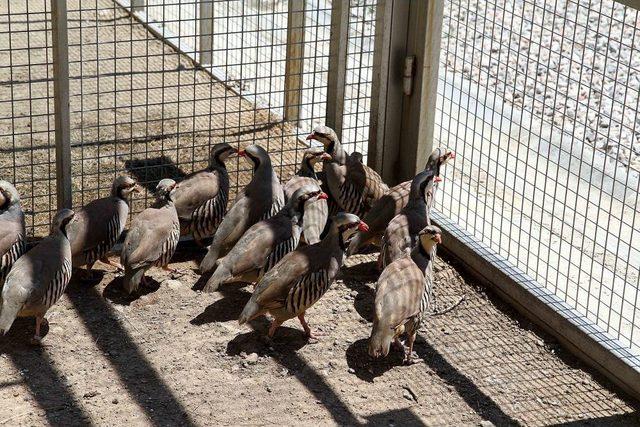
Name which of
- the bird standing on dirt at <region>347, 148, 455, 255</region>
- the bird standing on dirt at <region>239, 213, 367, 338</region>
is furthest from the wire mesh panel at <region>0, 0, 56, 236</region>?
the bird standing on dirt at <region>347, 148, 455, 255</region>

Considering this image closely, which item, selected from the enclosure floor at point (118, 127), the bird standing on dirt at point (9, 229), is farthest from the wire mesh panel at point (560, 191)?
the bird standing on dirt at point (9, 229)

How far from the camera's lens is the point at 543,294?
24.3 feet

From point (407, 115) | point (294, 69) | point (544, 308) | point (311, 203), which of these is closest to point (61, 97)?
point (311, 203)

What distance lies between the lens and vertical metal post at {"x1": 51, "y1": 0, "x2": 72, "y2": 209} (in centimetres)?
745

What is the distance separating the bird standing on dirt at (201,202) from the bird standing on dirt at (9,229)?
111cm

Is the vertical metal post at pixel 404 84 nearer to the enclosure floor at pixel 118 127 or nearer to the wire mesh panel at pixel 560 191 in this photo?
the wire mesh panel at pixel 560 191

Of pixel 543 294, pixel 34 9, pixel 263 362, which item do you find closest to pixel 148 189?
pixel 263 362

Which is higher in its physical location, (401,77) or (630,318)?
(401,77)

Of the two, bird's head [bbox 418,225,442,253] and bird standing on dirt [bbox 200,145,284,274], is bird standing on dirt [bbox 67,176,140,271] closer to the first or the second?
bird standing on dirt [bbox 200,145,284,274]

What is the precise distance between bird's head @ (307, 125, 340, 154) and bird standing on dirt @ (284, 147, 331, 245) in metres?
0.13

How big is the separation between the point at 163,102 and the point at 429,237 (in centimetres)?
211

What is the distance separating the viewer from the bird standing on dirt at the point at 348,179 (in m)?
8.38

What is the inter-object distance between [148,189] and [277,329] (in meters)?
2.19

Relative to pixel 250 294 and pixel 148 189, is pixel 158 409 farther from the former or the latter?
pixel 148 189
